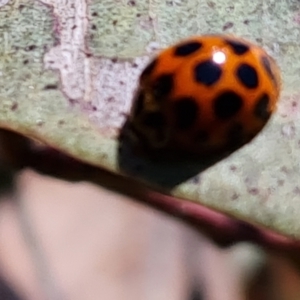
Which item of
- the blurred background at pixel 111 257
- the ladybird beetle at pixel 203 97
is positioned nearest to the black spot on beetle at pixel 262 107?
the ladybird beetle at pixel 203 97

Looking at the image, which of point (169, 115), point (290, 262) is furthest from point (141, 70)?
point (290, 262)

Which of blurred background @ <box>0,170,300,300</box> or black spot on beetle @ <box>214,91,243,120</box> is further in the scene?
blurred background @ <box>0,170,300,300</box>

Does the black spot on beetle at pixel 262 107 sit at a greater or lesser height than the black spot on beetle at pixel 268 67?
lesser

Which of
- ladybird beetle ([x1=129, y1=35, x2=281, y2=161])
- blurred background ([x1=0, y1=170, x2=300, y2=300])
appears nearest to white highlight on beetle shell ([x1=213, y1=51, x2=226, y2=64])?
ladybird beetle ([x1=129, y1=35, x2=281, y2=161])

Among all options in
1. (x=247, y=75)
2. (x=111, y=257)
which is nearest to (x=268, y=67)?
(x=247, y=75)

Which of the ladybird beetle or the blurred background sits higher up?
the ladybird beetle

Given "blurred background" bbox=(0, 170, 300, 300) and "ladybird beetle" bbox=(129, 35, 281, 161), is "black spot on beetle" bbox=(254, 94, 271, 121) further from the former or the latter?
"blurred background" bbox=(0, 170, 300, 300)

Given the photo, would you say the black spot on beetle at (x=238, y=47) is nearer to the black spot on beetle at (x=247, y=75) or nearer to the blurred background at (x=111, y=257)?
the black spot on beetle at (x=247, y=75)

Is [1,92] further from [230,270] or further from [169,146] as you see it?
[230,270]
